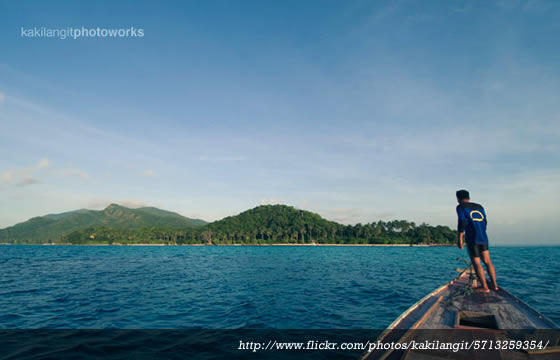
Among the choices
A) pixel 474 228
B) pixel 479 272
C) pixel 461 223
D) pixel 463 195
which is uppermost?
pixel 463 195

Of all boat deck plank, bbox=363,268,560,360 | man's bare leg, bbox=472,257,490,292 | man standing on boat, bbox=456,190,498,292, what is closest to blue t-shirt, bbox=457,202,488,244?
man standing on boat, bbox=456,190,498,292

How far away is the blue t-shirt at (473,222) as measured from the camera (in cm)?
991

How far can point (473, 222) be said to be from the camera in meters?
9.91

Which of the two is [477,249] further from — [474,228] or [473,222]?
[473,222]

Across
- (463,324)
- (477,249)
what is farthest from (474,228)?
(463,324)

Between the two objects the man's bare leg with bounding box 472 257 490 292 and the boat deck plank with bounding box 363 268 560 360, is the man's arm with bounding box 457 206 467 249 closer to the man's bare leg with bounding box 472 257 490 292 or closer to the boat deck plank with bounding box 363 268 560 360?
the man's bare leg with bounding box 472 257 490 292

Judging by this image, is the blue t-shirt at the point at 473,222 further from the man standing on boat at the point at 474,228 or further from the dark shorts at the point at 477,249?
the dark shorts at the point at 477,249

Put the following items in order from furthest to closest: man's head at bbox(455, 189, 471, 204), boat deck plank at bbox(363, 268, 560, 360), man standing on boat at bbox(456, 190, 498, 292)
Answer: man's head at bbox(455, 189, 471, 204) < man standing on boat at bbox(456, 190, 498, 292) < boat deck plank at bbox(363, 268, 560, 360)

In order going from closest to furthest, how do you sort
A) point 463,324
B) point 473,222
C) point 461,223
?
point 463,324 → point 473,222 → point 461,223

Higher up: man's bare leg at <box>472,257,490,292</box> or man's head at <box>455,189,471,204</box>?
man's head at <box>455,189,471,204</box>

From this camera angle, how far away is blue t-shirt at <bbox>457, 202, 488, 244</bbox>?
9906 millimetres

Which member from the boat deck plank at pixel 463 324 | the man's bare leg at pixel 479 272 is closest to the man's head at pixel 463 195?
the man's bare leg at pixel 479 272

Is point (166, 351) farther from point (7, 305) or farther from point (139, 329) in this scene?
point (7, 305)

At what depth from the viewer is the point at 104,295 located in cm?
2036
